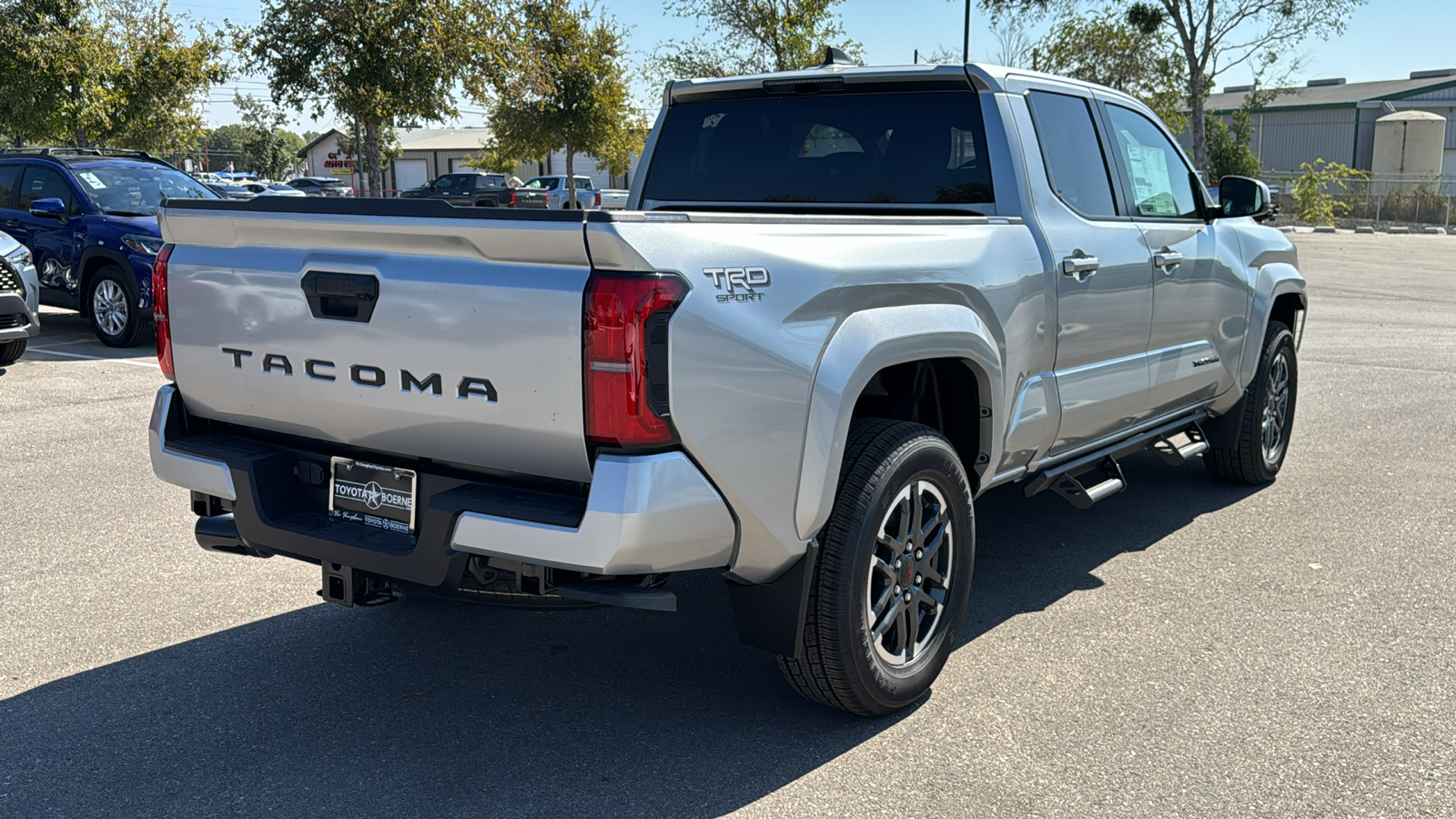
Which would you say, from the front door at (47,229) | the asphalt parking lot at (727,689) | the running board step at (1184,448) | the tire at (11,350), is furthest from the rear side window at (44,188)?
the running board step at (1184,448)

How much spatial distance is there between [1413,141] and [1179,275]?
55.2 meters

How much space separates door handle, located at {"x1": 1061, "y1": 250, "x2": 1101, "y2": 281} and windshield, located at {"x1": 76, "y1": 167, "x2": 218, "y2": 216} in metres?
10.3

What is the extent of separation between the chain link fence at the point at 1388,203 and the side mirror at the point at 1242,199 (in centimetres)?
3892

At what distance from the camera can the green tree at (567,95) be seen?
103ft

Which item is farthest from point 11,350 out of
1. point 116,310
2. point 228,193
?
point 228,193

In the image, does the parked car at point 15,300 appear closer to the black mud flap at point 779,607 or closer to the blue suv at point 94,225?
the blue suv at point 94,225

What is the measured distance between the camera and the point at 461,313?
303cm

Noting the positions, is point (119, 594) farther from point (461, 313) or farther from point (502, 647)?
point (461, 313)

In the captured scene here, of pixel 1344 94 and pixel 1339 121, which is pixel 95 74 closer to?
pixel 1339 121

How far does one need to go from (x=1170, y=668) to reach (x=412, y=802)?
2.52 m

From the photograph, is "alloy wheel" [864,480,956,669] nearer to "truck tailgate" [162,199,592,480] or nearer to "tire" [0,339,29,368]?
"truck tailgate" [162,199,592,480]

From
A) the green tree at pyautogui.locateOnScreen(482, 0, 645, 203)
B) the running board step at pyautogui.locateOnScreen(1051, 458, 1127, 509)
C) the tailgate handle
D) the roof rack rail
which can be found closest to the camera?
the tailgate handle

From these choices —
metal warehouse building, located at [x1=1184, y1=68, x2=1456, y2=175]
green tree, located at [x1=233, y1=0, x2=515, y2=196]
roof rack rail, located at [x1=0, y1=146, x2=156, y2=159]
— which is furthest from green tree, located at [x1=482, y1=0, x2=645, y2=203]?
metal warehouse building, located at [x1=1184, y1=68, x2=1456, y2=175]

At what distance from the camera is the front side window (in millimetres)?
5379
